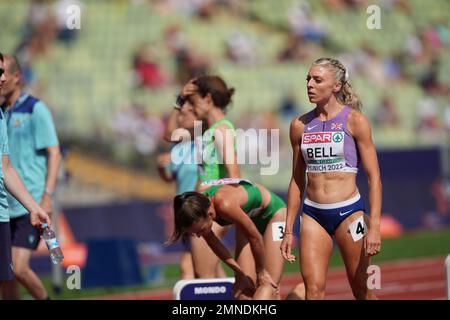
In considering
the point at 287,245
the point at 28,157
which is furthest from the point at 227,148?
the point at 28,157

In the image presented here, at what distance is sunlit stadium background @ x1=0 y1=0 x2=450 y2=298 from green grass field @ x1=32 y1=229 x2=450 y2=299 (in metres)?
0.08

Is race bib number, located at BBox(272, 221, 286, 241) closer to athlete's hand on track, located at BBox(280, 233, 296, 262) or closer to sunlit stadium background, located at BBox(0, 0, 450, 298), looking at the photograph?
athlete's hand on track, located at BBox(280, 233, 296, 262)

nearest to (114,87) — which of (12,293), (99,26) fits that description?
(99,26)

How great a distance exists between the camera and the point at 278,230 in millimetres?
8273

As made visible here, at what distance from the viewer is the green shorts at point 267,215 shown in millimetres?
8266

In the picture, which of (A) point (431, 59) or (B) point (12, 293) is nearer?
(B) point (12, 293)

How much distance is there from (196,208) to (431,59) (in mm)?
22633

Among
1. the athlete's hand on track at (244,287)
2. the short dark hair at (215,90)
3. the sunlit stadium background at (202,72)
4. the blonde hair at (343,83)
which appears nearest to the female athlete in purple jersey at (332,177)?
the blonde hair at (343,83)

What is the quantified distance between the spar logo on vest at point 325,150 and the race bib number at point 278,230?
101 centimetres

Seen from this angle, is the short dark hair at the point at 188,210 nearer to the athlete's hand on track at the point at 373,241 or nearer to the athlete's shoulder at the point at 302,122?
the athlete's shoulder at the point at 302,122

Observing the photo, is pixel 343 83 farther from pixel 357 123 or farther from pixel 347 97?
pixel 357 123

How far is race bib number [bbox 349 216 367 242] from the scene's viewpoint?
7.38 m

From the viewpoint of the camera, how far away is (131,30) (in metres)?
24.0

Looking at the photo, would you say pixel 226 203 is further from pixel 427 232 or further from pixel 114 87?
pixel 427 232
